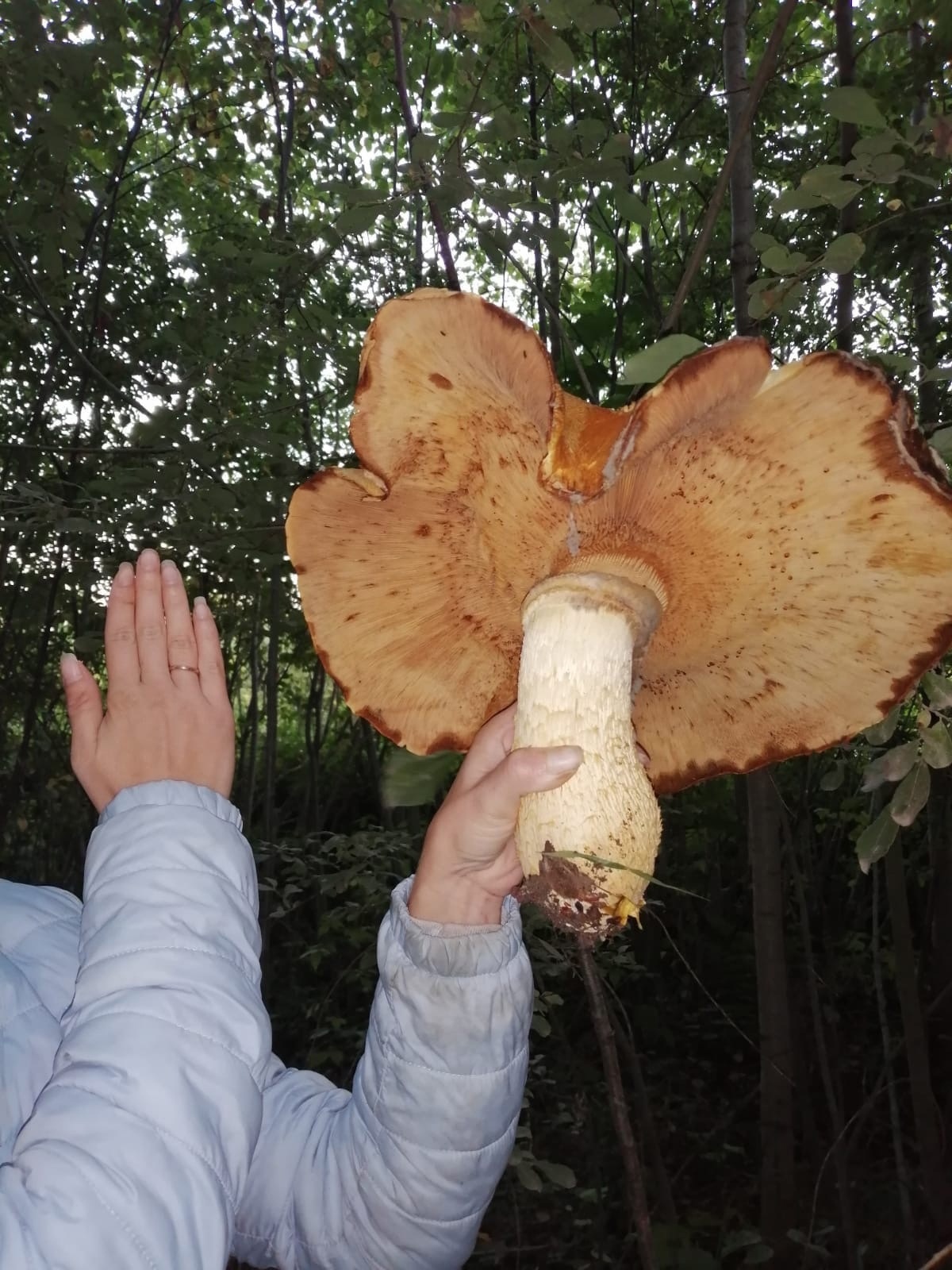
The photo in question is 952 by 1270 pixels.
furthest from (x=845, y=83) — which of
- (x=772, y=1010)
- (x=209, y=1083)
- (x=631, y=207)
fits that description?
(x=772, y=1010)

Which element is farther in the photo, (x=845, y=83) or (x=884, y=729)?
(x=845, y=83)

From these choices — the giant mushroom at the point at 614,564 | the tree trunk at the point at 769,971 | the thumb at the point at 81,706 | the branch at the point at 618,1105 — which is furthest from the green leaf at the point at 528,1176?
the thumb at the point at 81,706

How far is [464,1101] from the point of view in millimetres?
1225

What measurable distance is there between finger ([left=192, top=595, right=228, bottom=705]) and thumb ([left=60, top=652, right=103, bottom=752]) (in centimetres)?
14

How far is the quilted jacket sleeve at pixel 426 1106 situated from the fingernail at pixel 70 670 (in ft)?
1.95

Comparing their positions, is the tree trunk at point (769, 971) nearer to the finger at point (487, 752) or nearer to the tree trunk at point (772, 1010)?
the tree trunk at point (772, 1010)

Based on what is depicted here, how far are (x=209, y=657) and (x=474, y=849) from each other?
18.9 inches

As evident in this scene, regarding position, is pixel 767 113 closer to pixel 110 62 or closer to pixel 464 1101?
pixel 110 62

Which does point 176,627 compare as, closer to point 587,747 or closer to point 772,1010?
point 587,747

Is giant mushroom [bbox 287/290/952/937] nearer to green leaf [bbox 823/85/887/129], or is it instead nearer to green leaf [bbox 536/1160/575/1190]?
green leaf [bbox 823/85/887/129]

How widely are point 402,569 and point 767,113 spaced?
136 inches

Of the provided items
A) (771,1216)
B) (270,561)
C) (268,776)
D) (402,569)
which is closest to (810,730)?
(402,569)

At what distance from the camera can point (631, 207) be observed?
5.82ft

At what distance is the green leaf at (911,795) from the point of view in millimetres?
1311
